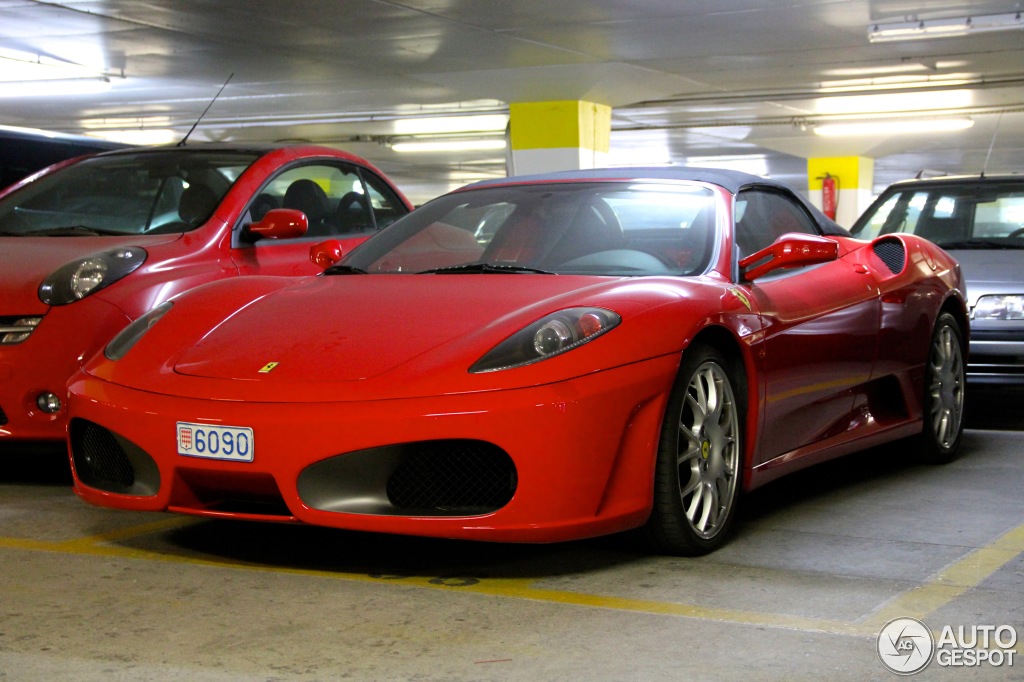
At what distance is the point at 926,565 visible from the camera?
3844 mm

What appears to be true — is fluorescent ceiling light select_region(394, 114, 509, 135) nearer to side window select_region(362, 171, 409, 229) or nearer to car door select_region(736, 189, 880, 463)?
side window select_region(362, 171, 409, 229)

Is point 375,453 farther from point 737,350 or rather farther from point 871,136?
point 871,136

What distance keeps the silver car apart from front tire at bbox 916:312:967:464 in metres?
1.09

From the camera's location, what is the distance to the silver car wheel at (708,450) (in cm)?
391

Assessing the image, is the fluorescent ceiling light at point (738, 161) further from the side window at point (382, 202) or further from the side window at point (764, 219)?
the side window at point (764, 219)

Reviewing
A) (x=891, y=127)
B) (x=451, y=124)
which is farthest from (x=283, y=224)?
(x=891, y=127)

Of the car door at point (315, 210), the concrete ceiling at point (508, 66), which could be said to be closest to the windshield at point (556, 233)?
the car door at point (315, 210)

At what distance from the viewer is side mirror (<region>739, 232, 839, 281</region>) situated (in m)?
4.33

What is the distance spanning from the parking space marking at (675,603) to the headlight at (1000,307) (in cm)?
293

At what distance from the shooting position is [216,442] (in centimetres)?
360

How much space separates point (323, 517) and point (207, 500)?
446 millimetres

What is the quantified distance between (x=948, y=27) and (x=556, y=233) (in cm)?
1273

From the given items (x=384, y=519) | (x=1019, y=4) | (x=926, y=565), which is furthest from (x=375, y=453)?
(x=1019, y=4)

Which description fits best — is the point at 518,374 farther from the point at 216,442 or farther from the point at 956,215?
the point at 956,215
